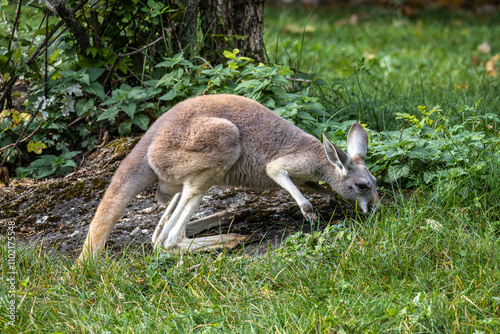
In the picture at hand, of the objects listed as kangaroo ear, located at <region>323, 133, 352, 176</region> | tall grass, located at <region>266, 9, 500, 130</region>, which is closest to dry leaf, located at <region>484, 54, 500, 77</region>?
tall grass, located at <region>266, 9, 500, 130</region>

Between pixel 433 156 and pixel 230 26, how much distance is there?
A: 8.12 ft

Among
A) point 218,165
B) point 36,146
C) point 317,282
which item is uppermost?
point 218,165

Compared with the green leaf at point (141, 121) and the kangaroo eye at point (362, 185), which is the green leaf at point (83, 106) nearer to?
the green leaf at point (141, 121)

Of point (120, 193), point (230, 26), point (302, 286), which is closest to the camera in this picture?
point (302, 286)

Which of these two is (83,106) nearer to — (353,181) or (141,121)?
(141,121)

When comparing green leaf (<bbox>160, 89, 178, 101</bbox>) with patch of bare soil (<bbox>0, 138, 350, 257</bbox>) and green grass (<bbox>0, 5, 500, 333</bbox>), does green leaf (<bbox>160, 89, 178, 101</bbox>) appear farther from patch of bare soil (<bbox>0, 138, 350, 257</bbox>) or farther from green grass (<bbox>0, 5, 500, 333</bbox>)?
green grass (<bbox>0, 5, 500, 333</bbox>)

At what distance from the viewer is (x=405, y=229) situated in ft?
11.1

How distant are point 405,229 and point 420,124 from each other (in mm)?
1187

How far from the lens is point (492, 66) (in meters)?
7.39

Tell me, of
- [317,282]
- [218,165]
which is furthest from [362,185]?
[317,282]

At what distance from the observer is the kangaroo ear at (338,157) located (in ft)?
12.4

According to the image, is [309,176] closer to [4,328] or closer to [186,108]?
[186,108]

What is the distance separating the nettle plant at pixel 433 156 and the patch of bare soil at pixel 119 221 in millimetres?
557

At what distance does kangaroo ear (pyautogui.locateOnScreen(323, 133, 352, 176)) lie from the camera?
12.4ft
